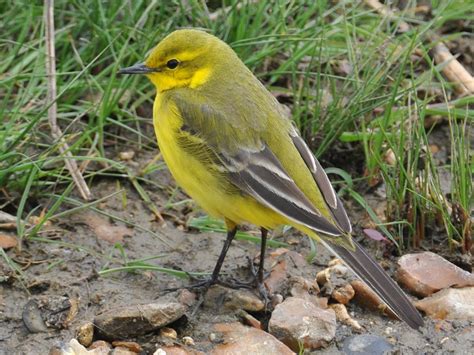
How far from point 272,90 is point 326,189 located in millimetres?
1851

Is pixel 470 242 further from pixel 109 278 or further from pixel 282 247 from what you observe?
pixel 109 278

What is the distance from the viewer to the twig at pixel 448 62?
7.15 meters

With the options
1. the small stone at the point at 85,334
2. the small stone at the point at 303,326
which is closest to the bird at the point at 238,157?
the small stone at the point at 303,326

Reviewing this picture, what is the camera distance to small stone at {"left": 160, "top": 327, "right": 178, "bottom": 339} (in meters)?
4.98

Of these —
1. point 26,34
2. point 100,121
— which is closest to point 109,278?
point 100,121

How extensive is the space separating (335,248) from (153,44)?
2.40 meters

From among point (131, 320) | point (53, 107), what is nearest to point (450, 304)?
point (131, 320)

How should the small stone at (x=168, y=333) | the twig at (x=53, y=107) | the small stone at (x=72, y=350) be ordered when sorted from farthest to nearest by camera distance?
the twig at (x=53, y=107)
the small stone at (x=168, y=333)
the small stone at (x=72, y=350)

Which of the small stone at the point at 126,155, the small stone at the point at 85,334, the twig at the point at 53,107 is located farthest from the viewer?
the small stone at the point at 126,155

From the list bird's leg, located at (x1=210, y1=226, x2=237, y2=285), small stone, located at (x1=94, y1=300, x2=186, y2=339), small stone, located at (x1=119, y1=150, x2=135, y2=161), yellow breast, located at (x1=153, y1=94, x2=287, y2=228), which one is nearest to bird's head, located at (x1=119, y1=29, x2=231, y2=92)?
yellow breast, located at (x1=153, y1=94, x2=287, y2=228)

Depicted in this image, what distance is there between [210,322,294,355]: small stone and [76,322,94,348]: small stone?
1.97 ft

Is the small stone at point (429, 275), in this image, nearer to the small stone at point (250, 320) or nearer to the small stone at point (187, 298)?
the small stone at point (250, 320)

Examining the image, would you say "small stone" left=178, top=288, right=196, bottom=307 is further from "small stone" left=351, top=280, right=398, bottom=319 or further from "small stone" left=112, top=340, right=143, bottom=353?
"small stone" left=351, top=280, right=398, bottom=319

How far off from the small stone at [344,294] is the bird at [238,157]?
40 centimetres
